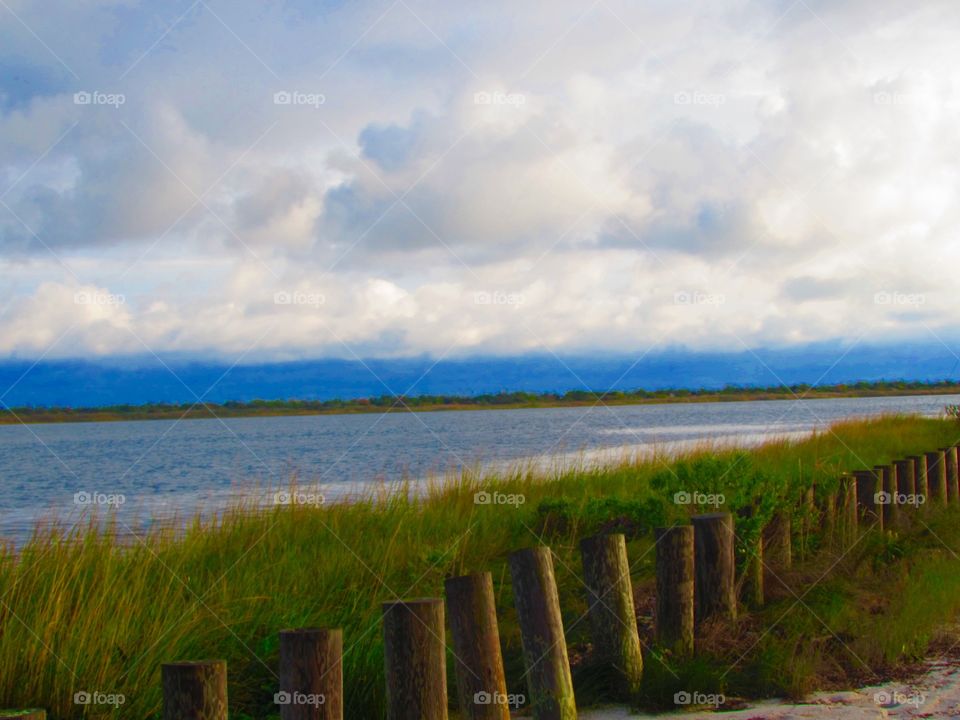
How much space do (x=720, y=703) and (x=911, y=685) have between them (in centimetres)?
132

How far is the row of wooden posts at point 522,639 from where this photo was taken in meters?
4.27

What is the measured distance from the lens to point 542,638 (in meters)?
5.07

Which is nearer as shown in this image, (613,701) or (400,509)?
(613,701)

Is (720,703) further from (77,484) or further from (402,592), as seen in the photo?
(77,484)

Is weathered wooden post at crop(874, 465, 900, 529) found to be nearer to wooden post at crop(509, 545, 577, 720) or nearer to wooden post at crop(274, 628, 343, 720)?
wooden post at crop(509, 545, 577, 720)

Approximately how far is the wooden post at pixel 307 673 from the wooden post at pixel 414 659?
1.22 ft

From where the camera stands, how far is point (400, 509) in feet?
37.3

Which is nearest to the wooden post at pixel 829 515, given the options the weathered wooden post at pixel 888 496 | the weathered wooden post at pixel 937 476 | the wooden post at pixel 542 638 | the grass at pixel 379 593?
the grass at pixel 379 593

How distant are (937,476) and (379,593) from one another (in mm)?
7930

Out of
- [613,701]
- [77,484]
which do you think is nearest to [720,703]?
[613,701]

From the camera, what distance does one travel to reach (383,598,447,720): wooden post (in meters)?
4.56

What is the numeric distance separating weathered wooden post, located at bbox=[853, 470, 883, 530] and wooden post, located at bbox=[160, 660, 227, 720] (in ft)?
25.0

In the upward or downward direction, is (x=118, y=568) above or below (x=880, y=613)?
above

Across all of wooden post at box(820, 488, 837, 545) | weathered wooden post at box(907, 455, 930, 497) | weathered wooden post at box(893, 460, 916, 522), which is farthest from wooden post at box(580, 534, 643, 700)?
weathered wooden post at box(907, 455, 930, 497)
